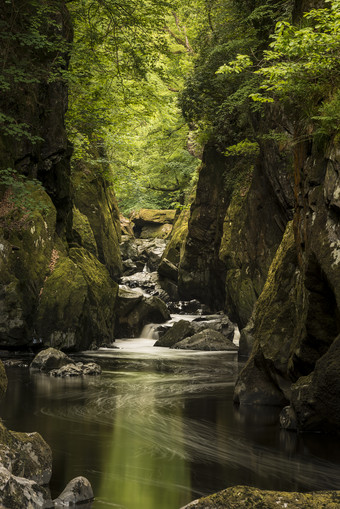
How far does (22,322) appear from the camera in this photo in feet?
46.4

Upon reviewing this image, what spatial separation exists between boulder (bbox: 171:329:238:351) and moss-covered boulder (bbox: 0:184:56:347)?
19.5 ft

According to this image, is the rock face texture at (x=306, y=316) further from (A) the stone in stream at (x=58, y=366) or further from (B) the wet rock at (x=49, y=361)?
(B) the wet rock at (x=49, y=361)

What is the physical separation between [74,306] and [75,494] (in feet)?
38.1

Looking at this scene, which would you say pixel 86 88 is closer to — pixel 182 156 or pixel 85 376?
pixel 85 376

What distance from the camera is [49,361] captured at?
12.9 metres

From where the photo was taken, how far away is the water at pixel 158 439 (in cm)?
540

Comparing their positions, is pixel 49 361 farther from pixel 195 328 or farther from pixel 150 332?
pixel 150 332

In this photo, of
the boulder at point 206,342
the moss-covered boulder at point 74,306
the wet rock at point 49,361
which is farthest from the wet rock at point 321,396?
the boulder at point 206,342

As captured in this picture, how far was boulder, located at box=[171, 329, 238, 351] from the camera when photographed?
1867 cm

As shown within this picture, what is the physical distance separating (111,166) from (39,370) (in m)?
13.9

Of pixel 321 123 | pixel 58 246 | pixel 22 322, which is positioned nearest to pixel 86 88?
pixel 58 246

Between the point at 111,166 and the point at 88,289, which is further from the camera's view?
the point at 111,166

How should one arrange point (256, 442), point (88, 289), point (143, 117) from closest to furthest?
point (256, 442) → point (88, 289) → point (143, 117)

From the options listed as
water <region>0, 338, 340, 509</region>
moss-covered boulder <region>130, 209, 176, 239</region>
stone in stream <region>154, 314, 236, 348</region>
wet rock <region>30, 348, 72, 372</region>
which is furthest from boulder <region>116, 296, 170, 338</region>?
moss-covered boulder <region>130, 209, 176, 239</region>
